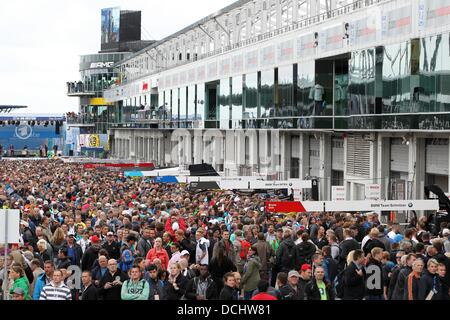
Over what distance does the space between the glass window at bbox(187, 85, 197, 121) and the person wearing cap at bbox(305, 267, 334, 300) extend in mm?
60218

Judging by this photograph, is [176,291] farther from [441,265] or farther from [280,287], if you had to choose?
[441,265]

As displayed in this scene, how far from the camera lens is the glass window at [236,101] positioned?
59688mm

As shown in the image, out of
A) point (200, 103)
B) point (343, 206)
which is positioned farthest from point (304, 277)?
point (200, 103)

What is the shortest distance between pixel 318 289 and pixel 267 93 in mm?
40059

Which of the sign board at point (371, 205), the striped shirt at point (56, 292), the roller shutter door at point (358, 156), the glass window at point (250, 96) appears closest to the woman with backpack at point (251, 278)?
the striped shirt at point (56, 292)

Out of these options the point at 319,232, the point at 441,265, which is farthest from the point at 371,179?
the point at 441,265

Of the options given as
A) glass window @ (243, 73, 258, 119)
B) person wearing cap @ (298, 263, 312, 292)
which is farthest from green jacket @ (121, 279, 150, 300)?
glass window @ (243, 73, 258, 119)

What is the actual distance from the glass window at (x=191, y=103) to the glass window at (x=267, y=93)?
64.9 feet

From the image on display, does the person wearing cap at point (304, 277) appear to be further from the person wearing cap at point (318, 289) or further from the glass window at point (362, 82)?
the glass window at point (362, 82)

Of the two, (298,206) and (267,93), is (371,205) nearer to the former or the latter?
(298,206)

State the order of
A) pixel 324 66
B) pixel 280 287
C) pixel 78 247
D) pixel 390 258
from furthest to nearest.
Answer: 1. pixel 324 66
2. pixel 78 247
3. pixel 390 258
4. pixel 280 287

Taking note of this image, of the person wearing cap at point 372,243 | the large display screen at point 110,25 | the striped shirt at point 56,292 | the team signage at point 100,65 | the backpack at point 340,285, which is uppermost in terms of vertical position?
the large display screen at point 110,25

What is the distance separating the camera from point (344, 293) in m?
14.9
